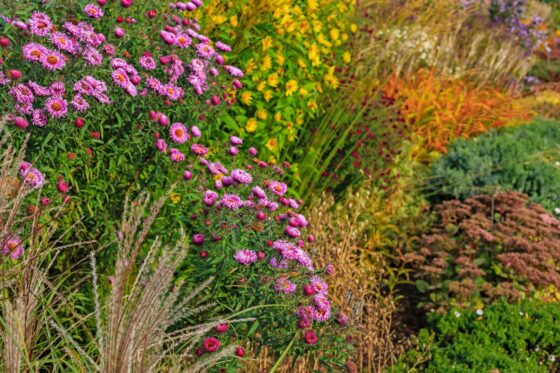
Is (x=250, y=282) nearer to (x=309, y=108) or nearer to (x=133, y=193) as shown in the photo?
(x=133, y=193)

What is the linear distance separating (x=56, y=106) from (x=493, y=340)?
2655mm

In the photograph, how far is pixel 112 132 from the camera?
356 cm

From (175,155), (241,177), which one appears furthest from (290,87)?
(241,177)

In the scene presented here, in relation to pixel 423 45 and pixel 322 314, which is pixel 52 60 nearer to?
pixel 322 314

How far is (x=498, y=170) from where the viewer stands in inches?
251

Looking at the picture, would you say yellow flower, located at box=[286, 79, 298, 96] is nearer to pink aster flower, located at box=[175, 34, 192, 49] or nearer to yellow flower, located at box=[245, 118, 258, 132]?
yellow flower, located at box=[245, 118, 258, 132]

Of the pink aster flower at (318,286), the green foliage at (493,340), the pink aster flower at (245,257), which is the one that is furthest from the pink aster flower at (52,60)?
the green foliage at (493,340)

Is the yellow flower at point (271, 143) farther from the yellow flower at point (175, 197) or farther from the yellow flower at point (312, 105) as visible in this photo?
the yellow flower at point (175, 197)

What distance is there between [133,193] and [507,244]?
100.0 inches

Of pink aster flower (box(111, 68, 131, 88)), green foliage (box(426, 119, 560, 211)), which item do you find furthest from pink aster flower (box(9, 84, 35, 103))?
green foliage (box(426, 119, 560, 211))

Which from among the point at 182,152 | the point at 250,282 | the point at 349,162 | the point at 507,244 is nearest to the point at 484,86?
the point at 349,162

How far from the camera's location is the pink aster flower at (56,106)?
123 inches

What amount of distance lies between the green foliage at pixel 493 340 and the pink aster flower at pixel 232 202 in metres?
1.44

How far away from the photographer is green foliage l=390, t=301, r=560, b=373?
411 centimetres
